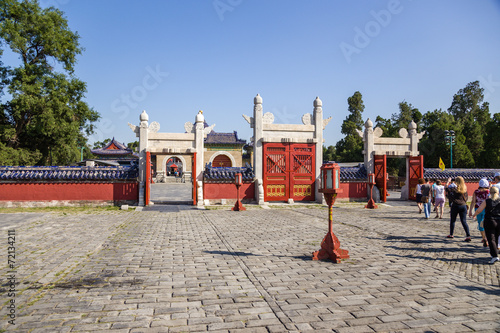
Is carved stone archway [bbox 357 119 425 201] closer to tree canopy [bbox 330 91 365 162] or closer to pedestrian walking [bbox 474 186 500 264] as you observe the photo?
pedestrian walking [bbox 474 186 500 264]

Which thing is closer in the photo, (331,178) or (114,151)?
(331,178)

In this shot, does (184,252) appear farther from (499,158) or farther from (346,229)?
(499,158)

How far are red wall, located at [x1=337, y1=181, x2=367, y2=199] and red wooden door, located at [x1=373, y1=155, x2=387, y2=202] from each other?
77 centimetres

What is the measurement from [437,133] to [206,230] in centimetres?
3159

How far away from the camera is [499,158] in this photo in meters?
28.0

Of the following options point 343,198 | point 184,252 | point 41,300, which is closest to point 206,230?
point 184,252

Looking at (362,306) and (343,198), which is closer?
(362,306)

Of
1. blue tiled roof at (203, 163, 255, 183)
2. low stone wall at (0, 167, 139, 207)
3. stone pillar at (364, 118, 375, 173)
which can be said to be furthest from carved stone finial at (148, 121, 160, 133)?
stone pillar at (364, 118, 375, 173)

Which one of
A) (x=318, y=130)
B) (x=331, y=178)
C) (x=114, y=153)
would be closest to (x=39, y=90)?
(x=318, y=130)

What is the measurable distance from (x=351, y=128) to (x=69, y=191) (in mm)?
34513

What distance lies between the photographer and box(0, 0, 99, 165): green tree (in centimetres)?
1886

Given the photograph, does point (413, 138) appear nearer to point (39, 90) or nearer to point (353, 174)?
point (353, 174)

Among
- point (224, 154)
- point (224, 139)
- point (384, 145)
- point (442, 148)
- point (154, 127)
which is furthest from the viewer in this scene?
point (224, 139)

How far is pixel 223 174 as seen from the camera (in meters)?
16.2
